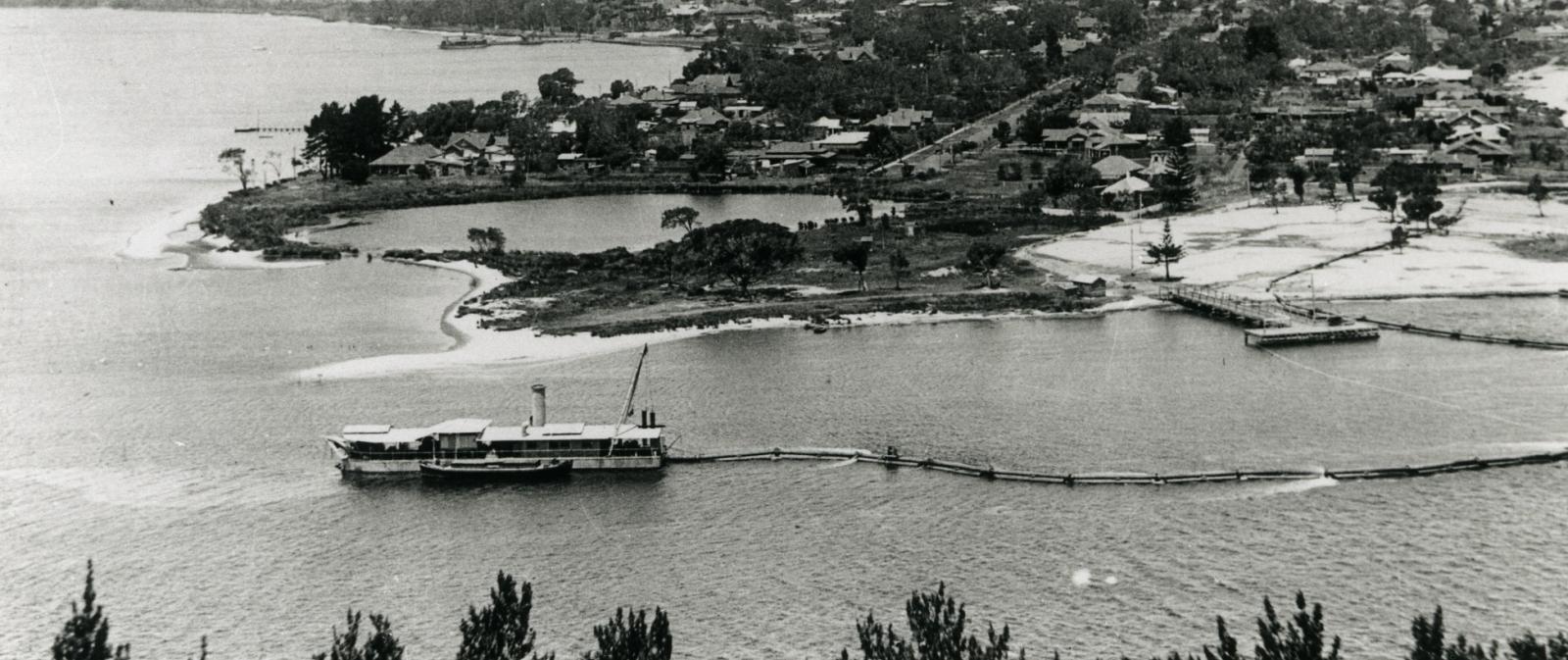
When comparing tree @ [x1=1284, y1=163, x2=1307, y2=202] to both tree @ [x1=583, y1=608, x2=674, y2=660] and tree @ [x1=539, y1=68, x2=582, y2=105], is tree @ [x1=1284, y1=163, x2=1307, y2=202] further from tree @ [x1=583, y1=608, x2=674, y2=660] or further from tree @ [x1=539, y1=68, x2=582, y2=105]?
tree @ [x1=539, y1=68, x2=582, y2=105]

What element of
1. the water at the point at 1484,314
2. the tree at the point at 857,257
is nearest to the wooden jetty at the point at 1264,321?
the water at the point at 1484,314

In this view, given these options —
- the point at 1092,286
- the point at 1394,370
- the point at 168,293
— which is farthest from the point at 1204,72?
the point at 168,293

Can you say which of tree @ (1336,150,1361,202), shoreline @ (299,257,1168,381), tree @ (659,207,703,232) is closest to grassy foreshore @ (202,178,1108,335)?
shoreline @ (299,257,1168,381)

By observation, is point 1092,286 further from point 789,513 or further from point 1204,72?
point 1204,72

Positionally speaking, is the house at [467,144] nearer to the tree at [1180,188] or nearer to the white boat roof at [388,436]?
the tree at [1180,188]

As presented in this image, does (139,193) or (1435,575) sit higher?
(139,193)

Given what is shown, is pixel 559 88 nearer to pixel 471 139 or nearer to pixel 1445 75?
pixel 471 139
